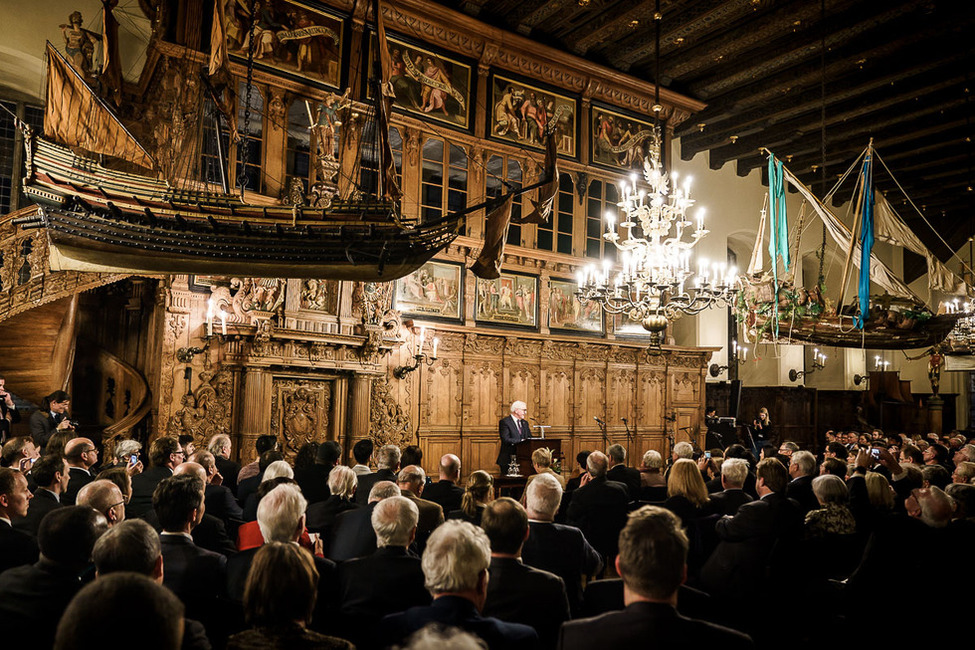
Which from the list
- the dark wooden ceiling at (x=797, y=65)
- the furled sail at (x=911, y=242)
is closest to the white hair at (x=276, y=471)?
the furled sail at (x=911, y=242)

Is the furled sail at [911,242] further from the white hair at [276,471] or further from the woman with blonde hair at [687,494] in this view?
the white hair at [276,471]

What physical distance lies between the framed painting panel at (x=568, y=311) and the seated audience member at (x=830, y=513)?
26.6 feet

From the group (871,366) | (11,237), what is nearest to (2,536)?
(11,237)

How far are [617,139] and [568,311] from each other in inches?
152

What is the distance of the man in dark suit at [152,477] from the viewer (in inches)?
187

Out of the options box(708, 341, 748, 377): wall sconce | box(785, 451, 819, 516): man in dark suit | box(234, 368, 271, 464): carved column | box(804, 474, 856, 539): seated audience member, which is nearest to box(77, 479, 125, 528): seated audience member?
box(804, 474, 856, 539): seated audience member

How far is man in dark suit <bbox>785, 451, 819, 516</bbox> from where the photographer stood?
17.9 ft

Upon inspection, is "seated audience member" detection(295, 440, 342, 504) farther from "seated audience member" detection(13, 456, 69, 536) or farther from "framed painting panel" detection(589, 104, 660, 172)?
"framed painting panel" detection(589, 104, 660, 172)

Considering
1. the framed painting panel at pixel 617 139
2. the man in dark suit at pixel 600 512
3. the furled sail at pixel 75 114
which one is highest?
the framed painting panel at pixel 617 139

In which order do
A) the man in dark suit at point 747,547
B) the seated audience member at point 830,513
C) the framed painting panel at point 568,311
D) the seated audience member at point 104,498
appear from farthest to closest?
the framed painting panel at point 568,311 → the seated audience member at point 830,513 → the man in dark suit at point 747,547 → the seated audience member at point 104,498

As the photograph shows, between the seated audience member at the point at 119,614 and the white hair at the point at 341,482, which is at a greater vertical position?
the seated audience member at the point at 119,614

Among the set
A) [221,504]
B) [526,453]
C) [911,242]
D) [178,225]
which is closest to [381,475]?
[221,504]

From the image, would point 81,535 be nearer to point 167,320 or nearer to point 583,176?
point 167,320

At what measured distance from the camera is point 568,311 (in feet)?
41.4
